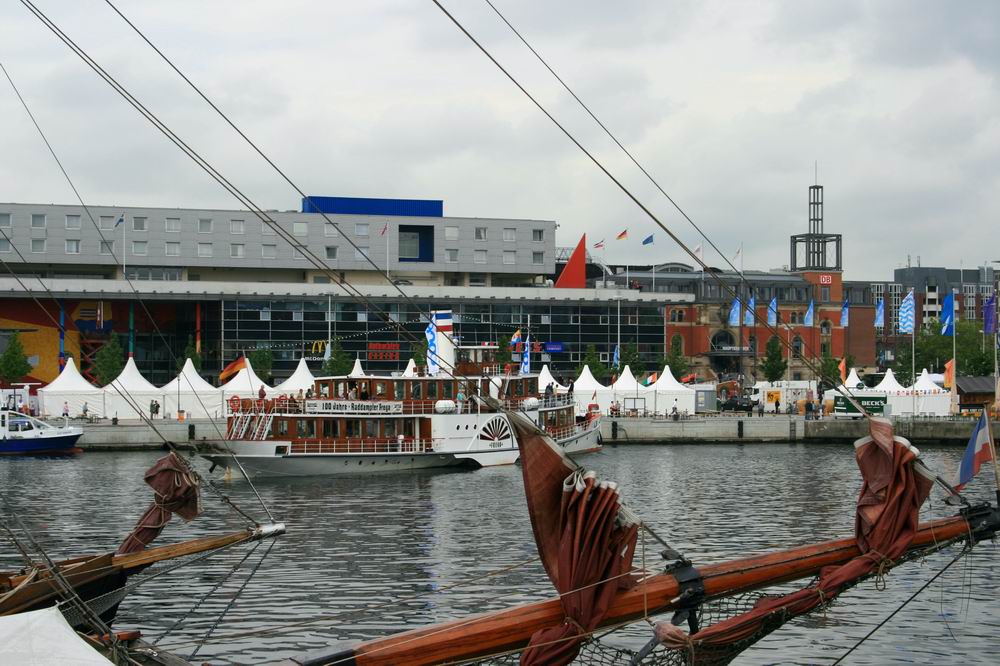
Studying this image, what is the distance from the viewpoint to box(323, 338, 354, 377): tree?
302ft

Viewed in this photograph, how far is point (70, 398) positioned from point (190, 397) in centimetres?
696

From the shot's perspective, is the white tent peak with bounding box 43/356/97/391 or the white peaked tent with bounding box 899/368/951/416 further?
the white peaked tent with bounding box 899/368/951/416

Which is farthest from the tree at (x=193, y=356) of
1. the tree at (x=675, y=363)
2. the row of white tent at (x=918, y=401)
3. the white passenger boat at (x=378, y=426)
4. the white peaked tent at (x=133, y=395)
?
the row of white tent at (x=918, y=401)

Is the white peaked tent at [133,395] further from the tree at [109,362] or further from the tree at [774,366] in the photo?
the tree at [774,366]

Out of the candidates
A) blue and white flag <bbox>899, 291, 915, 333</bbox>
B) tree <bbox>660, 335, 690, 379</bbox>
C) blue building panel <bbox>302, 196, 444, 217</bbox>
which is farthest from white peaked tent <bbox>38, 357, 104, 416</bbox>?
tree <bbox>660, 335, 690, 379</bbox>

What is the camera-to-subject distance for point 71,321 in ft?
337

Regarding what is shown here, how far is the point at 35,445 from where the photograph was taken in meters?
63.1

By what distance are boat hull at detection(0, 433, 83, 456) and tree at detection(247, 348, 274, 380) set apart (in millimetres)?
32379

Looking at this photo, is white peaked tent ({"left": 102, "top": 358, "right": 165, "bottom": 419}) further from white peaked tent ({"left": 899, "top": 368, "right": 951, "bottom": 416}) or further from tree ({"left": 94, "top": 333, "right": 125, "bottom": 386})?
white peaked tent ({"left": 899, "top": 368, "right": 951, "bottom": 416})

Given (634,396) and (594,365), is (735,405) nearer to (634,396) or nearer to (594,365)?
(634,396)

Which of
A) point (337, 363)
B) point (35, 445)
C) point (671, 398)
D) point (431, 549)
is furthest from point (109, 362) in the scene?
point (431, 549)

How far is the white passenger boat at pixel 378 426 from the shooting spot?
5291 centimetres

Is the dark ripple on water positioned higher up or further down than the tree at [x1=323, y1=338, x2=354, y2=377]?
further down

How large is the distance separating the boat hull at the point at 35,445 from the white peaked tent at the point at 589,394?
31.5 metres
